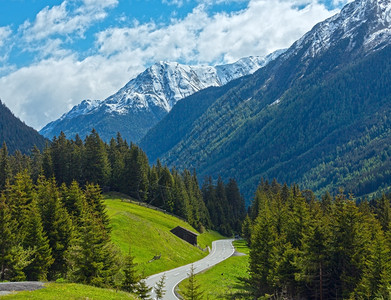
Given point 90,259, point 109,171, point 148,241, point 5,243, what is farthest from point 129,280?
point 109,171

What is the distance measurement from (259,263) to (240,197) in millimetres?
129772

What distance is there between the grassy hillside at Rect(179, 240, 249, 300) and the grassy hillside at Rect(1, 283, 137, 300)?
65.8ft

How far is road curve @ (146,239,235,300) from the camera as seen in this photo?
58.6 metres

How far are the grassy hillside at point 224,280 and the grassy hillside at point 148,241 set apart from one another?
7.90 m

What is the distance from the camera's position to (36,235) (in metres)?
48.7

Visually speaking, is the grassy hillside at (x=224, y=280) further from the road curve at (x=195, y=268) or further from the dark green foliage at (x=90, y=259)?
the dark green foliage at (x=90, y=259)

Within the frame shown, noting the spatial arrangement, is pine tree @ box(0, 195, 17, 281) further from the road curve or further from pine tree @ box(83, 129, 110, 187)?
pine tree @ box(83, 129, 110, 187)

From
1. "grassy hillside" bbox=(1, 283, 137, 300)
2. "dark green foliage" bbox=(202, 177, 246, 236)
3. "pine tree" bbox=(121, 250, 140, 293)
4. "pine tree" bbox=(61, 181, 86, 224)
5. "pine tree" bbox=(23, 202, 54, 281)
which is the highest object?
"dark green foliage" bbox=(202, 177, 246, 236)

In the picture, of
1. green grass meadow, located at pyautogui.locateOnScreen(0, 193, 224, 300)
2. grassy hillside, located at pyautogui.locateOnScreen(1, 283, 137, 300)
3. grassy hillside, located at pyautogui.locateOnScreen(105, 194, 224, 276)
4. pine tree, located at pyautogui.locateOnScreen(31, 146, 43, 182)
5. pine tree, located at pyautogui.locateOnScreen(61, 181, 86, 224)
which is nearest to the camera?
grassy hillside, located at pyautogui.locateOnScreen(1, 283, 137, 300)

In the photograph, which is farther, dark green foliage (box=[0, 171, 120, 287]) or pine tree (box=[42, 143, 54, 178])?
pine tree (box=[42, 143, 54, 178])

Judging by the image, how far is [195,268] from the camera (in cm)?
6575

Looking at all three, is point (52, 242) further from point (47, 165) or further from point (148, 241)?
point (47, 165)

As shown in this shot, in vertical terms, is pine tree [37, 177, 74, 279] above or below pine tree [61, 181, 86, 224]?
below

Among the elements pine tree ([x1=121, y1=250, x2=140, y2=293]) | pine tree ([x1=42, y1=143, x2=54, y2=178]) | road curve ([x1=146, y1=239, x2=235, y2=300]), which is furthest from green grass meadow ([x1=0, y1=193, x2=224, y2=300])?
pine tree ([x1=42, y1=143, x2=54, y2=178])
